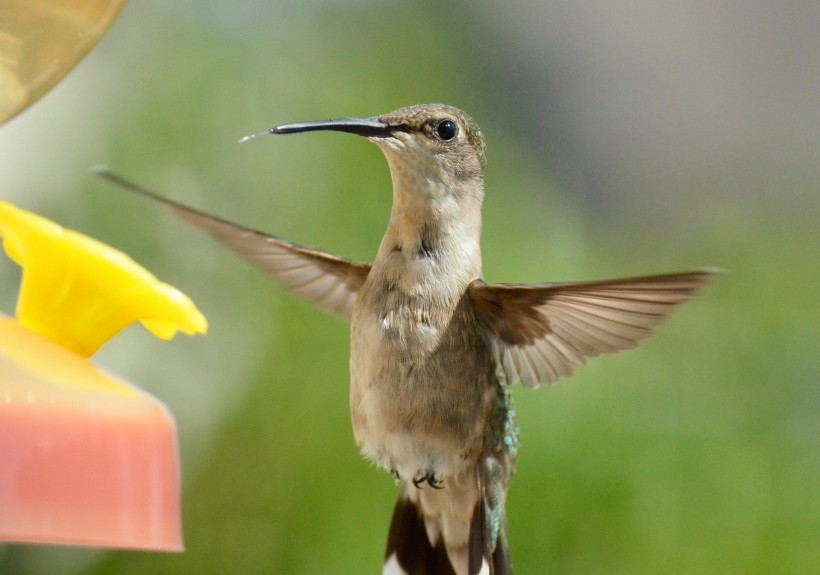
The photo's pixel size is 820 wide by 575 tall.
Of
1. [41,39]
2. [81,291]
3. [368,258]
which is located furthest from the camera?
[368,258]

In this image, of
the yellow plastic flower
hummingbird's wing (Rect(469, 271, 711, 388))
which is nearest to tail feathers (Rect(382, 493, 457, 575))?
hummingbird's wing (Rect(469, 271, 711, 388))

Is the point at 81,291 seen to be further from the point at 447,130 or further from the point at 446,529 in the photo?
the point at 446,529

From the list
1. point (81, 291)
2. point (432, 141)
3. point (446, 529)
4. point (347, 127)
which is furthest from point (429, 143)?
point (81, 291)

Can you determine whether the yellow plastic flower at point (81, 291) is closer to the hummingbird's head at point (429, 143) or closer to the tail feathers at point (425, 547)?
the hummingbird's head at point (429, 143)

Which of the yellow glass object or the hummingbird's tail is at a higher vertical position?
the yellow glass object

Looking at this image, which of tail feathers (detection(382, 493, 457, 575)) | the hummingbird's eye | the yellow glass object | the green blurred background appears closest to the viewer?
the yellow glass object

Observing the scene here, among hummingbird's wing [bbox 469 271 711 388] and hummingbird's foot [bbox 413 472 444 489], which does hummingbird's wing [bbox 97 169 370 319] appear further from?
hummingbird's foot [bbox 413 472 444 489]

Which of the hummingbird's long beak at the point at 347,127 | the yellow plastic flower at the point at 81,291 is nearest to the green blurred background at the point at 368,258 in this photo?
the hummingbird's long beak at the point at 347,127
